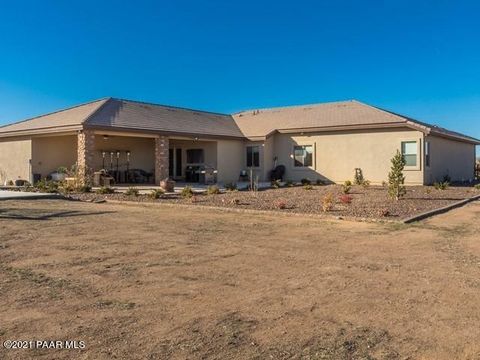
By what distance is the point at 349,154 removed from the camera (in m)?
24.7

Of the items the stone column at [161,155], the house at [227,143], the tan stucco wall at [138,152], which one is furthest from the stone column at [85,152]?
the tan stucco wall at [138,152]

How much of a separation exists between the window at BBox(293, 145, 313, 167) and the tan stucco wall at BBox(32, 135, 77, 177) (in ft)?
39.6

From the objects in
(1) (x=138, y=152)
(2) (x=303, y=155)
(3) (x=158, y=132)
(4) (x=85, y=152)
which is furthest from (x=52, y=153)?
(2) (x=303, y=155)

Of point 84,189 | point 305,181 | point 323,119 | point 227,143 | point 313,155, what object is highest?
point 323,119

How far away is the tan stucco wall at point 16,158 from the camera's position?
23234 mm

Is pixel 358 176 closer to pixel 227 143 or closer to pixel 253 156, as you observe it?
pixel 253 156

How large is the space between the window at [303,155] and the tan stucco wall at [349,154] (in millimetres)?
230

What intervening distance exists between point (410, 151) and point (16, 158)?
19644 millimetres

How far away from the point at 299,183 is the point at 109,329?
21.9 metres

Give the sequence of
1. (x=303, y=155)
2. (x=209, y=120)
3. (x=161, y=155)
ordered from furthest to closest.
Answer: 1. (x=209, y=120)
2. (x=303, y=155)
3. (x=161, y=155)

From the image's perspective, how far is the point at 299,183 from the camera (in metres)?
25.5

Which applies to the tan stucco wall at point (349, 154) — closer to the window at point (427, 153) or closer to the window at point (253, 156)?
the window at point (427, 153)

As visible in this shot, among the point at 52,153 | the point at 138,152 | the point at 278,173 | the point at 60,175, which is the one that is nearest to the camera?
the point at 60,175

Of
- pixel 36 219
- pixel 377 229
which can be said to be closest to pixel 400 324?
pixel 377 229
